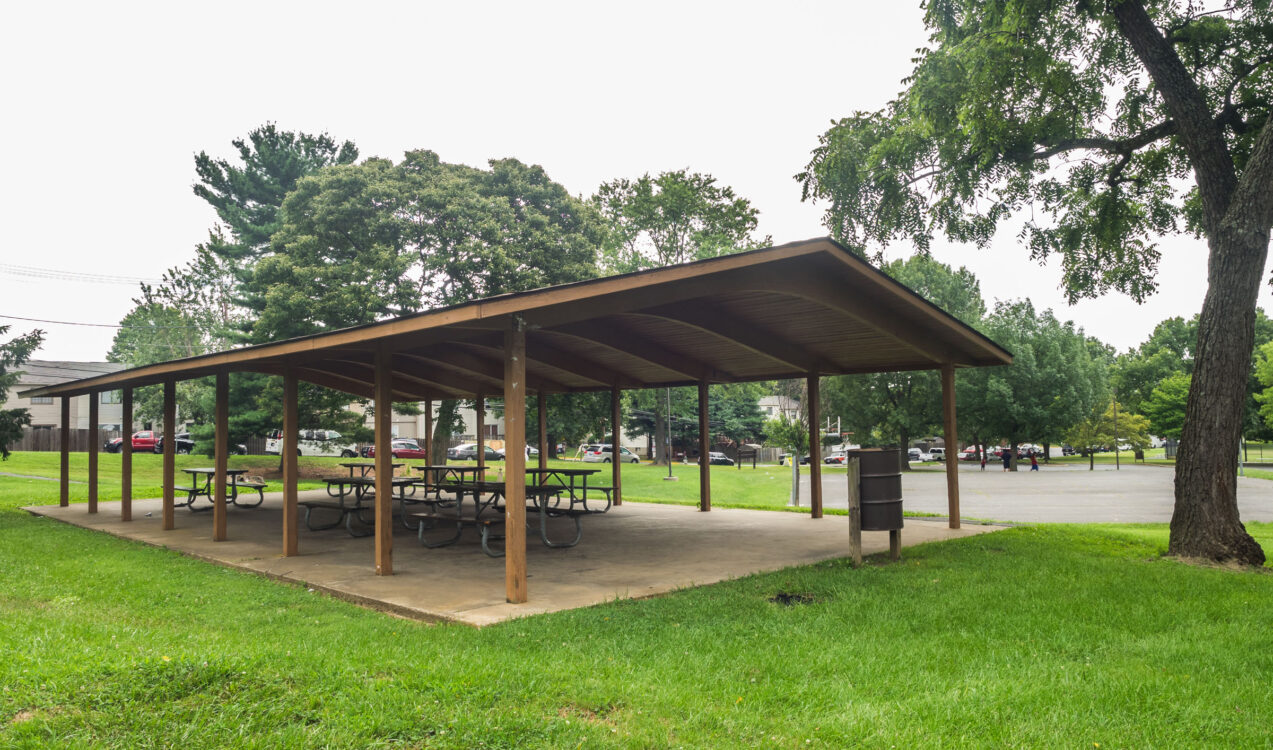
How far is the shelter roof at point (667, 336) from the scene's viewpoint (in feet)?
22.6

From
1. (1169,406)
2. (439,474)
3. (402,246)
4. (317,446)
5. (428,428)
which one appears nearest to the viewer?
(439,474)

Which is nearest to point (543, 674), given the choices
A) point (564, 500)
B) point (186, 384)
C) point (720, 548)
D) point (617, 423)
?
point (720, 548)

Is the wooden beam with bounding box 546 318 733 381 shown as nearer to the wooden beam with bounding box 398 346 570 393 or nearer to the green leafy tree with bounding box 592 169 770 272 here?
the wooden beam with bounding box 398 346 570 393

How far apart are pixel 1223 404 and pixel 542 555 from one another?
26.7 feet

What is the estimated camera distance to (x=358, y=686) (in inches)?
160

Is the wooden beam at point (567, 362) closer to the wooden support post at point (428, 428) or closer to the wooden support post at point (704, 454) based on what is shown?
the wooden support post at point (704, 454)

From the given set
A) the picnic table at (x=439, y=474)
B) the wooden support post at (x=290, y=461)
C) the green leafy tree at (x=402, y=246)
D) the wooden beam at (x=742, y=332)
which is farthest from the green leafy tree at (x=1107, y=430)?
the wooden support post at (x=290, y=461)

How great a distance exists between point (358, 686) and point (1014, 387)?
38.9 meters

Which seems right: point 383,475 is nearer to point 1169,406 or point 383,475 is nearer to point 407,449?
point 407,449

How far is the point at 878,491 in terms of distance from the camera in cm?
809

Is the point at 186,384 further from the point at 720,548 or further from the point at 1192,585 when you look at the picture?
the point at 1192,585

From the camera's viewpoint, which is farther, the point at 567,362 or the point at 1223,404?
the point at 567,362

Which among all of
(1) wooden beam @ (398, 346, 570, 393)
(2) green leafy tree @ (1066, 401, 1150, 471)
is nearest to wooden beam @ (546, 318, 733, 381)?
(1) wooden beam @ (398, 346, 570, 393)

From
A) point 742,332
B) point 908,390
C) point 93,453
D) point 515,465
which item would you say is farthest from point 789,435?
point 908,390
